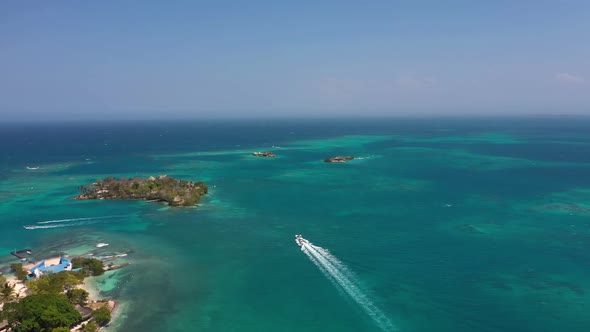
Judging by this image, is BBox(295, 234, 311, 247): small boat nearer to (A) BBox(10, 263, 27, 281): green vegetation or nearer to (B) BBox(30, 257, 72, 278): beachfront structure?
(B) BBox(30, 257, 72, 278): beachfront structure

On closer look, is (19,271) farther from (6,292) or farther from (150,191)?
(150,191)

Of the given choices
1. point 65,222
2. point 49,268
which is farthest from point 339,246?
point 65,222

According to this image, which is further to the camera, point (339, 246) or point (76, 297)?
point (339, 246)

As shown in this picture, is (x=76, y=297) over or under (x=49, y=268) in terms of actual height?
under

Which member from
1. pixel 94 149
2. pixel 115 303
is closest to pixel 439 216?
pixel 115 303

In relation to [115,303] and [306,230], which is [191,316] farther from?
[306,230]

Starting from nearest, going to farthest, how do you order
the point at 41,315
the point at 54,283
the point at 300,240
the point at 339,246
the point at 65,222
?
the point at 41,315 < the point at 54,283 < the point at 339,246 < the point at 300,240 < the point at 65,222

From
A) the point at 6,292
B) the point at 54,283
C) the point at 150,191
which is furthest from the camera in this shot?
the point at 150,191

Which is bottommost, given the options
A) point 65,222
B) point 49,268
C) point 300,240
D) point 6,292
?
point 6,292
